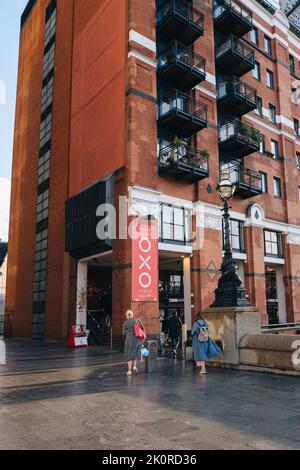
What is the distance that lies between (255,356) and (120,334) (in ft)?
26.1

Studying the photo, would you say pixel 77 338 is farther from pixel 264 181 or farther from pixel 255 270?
pixel 264 181

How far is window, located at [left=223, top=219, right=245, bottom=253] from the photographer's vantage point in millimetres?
23547

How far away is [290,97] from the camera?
30172 millimetres

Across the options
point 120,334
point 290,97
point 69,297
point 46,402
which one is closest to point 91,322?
point 69,297

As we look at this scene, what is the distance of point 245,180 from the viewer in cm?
2444

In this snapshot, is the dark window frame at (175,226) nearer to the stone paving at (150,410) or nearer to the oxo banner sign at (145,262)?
the oxo banner sign at (145,262)

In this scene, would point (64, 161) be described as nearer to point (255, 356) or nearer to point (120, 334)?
point (120, 334)

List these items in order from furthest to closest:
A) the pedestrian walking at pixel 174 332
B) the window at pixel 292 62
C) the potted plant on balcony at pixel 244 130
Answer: the window at pixel 292 62 → the potted plant on balcony at pixel 244 130 → the pedestrian walking at pixel 174 332

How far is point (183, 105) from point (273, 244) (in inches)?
450

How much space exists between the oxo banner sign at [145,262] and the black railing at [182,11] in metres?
11.7

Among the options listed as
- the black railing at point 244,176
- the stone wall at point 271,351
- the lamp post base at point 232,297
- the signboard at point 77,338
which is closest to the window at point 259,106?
the black railing at point 244,176

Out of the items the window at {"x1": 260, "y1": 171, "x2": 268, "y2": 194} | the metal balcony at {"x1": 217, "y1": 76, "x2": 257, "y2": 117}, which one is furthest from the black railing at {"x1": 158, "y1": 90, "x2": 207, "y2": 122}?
the window at {"x1": 260, "y1": 171, "x2": 268, "y2": 194}

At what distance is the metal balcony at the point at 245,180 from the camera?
23.3 metres

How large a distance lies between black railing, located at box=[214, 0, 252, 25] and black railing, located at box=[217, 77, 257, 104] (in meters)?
3.90
